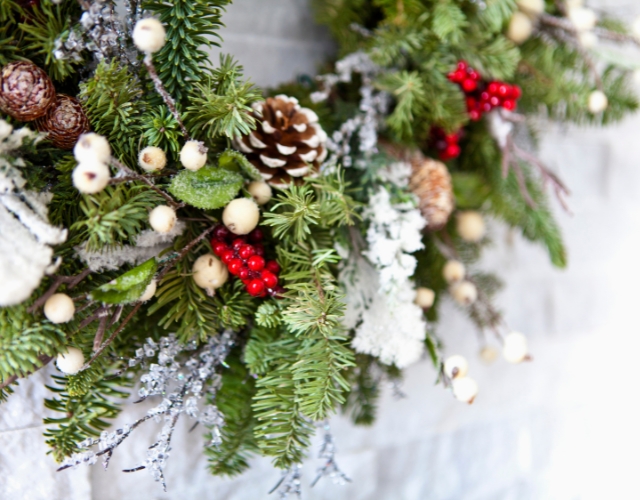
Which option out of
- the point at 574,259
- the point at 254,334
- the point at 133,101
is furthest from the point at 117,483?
the point at 574,259

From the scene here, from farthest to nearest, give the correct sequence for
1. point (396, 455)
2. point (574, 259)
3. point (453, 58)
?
point (574, 259) < point (396, 455) < point (453, 58)

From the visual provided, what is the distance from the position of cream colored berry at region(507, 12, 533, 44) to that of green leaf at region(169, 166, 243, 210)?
340 millimetres

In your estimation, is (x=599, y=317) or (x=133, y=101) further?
(x=599, y=317)

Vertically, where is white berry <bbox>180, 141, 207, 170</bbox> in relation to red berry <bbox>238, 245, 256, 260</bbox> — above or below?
above

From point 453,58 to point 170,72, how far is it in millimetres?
253

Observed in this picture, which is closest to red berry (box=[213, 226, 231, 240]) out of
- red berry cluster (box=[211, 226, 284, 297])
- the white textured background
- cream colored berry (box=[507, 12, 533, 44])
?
red berry cluster (box=[211, 226, 284, 297])

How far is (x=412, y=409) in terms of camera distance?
2.06 ft

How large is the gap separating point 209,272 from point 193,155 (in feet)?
0.26

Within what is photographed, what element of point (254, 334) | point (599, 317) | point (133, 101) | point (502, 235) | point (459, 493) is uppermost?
point (133, 101)

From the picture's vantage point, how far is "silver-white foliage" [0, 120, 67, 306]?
25cm

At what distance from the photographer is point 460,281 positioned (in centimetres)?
50

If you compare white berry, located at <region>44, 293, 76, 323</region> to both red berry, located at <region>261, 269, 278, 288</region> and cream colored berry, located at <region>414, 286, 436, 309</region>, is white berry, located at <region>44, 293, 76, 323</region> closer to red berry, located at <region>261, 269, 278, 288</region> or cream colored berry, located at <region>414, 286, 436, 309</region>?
red berry, located at <region>261, 269, 278, 288</region>

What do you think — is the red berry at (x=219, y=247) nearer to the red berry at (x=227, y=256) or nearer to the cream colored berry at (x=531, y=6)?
the red berry at (x=227, y=256)

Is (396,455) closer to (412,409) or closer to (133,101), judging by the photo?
(412,409)
